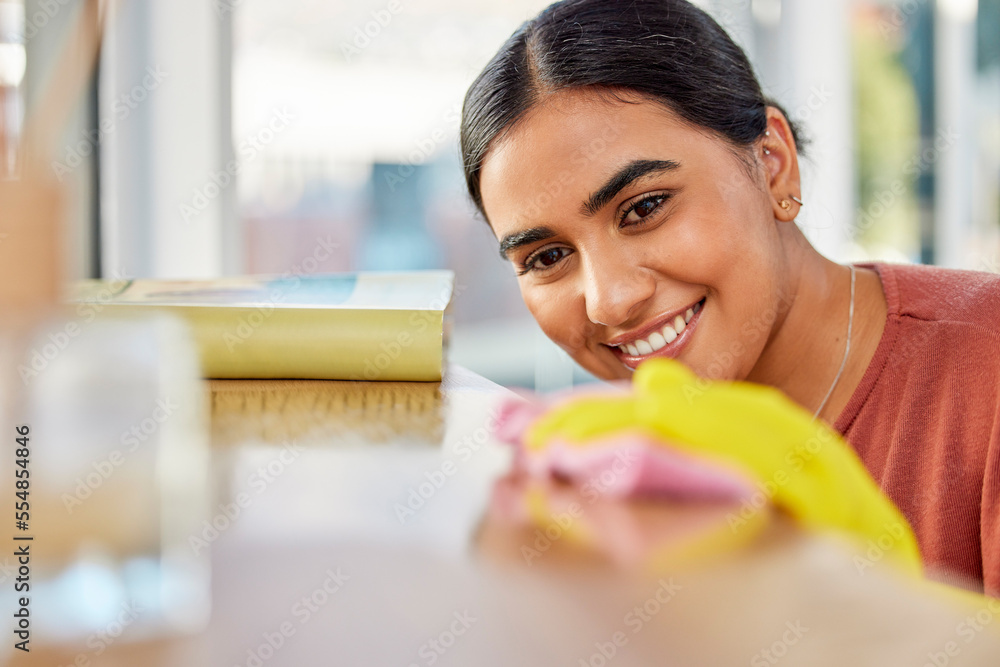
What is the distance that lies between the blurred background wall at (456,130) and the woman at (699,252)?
120cm

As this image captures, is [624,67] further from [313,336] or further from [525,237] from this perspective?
[313,336]

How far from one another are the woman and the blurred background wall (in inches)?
47.2

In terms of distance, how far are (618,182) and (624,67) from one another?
0.16 metres

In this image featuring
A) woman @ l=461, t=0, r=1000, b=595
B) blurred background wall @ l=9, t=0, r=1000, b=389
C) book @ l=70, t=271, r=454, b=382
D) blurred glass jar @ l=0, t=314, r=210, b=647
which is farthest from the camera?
blurred background wall @ l=9, t=0, r=1000, b=389

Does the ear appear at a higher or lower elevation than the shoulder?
higher

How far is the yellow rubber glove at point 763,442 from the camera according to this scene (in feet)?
0.86

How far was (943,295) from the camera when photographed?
86 centimetres

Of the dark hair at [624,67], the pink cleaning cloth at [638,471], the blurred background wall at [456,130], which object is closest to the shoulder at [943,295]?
the dark hair at [624,67]

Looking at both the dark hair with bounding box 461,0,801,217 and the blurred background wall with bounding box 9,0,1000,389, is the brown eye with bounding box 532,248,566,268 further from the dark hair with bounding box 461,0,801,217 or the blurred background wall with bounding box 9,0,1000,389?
the blurred background wall with bounding box 9,0,1000,389

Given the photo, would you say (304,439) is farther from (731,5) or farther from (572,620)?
(731,5)

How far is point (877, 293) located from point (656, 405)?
2.48 ft

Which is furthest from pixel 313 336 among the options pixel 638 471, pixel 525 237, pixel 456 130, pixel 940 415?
pixel 456 130

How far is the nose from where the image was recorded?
0.83 meters

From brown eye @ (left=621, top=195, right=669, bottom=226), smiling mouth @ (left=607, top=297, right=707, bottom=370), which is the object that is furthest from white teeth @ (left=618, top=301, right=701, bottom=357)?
brown eye @ (left=621, top=195, right=669, bottom=226)
